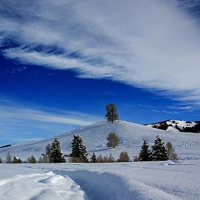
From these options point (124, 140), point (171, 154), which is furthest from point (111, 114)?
point (171, 154)

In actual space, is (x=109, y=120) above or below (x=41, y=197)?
above

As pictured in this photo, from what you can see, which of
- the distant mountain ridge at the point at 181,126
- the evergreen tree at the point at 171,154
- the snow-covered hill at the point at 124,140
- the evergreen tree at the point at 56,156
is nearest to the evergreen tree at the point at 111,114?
the snow-covered hill at the point at 124,140

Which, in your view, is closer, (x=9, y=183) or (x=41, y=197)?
(x=41, y=197)

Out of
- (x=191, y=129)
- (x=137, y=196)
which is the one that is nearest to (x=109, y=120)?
(x=191, y=129)

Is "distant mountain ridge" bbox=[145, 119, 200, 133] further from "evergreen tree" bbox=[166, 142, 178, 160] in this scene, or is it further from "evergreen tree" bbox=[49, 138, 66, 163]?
"evergreen tree" bbox=[49, 138, 66, 163]

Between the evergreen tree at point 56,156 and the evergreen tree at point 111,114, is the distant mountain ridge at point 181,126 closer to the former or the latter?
the evergreen tree at point 111,114

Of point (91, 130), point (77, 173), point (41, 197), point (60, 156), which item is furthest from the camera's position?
point (91, 130)

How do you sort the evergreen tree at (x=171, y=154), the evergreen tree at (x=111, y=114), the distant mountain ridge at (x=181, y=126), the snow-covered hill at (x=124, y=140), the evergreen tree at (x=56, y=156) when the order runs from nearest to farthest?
the evergreen tree at (x=56, y=156) < the evergreen tree at (x=171, y=154) < the snow-covered hill at (x=124, y=140) < the evergreen tree at (x=111, y=114) < the distant mountain ridge at (x=181, y=126)

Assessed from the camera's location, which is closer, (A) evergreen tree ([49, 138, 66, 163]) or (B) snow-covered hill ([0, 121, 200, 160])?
(A) evergreen tree ([49, 138, 66, 163])

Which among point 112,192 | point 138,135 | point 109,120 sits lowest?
point 112,192

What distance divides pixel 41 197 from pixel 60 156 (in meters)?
41.1

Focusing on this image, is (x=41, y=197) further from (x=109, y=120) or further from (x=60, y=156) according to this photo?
(x=109, y=120)

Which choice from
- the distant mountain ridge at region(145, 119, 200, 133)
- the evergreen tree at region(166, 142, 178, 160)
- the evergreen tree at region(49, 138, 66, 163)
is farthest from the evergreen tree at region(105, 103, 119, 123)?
the evergreen tree at region(49, 138, 66, 163)

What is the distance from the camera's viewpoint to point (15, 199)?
15.7 feet
